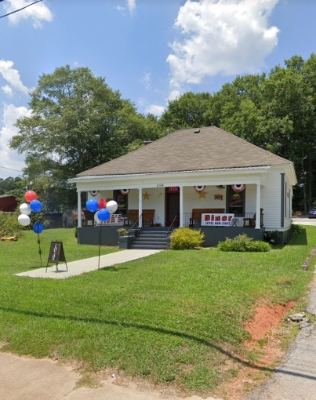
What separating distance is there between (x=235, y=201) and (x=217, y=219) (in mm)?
1972

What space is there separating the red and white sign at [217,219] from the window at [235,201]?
1528mm

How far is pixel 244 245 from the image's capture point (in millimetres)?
12312

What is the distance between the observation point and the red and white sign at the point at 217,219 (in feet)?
47.3

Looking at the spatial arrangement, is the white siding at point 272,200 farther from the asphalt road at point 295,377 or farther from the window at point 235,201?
the asphalt road at point 295,377

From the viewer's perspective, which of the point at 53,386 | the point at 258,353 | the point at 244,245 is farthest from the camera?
the point at 244,245

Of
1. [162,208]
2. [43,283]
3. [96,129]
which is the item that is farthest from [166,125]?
[43,283]

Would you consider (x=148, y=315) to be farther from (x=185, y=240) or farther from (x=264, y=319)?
(x=185, y=240)

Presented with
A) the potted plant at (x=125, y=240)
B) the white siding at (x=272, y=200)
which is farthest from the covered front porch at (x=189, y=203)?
the potted plant at (x=125, y=240)

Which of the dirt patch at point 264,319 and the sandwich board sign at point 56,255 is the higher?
the sandwich board sign at point 56,255

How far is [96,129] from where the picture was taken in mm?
32688

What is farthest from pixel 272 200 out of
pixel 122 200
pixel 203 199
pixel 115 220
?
pixel 122 200

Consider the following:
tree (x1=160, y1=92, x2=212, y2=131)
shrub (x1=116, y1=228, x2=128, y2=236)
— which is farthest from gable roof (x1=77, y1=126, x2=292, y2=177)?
tree (x1=160, y1=92, x2=212, y2=131)

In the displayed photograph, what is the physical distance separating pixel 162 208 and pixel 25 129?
22459 mm

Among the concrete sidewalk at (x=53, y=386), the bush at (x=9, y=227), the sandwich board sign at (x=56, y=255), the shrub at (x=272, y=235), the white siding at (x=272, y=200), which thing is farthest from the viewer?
the bush at (x=9, y=227)
